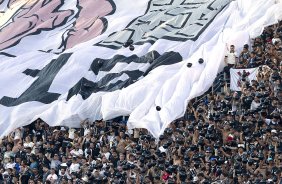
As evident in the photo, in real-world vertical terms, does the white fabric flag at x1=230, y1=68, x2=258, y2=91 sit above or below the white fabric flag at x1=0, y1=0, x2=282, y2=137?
above

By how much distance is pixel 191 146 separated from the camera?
127 feet

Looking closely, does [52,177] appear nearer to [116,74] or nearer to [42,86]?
[116,74]

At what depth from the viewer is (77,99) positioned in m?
45.4

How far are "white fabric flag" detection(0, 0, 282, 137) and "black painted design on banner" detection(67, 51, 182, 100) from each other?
31mm

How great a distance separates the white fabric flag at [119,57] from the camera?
43531mm

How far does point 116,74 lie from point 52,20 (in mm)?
7337

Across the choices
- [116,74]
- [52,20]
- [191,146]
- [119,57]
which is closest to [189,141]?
[191,146]

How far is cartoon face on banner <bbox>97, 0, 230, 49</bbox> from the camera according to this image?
46719 mm

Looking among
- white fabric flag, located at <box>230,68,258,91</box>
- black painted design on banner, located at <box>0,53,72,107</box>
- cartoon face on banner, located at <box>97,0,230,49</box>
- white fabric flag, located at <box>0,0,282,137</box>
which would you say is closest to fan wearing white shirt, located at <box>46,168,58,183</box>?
white fabric flag, located at <box>0,0,282,137</box>

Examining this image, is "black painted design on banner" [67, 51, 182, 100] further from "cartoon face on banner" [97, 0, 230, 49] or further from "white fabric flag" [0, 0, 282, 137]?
"cartoon face on banner" [97, 0, 230, 49]

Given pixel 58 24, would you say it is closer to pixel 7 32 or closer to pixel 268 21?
pixel 7 32

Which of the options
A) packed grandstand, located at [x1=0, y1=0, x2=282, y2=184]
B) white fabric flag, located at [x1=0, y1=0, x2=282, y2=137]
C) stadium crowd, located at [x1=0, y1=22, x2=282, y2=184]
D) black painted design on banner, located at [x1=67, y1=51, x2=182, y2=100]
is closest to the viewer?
stadium crowd, located at [x1=0, y1=22, x2=282, y2=184]

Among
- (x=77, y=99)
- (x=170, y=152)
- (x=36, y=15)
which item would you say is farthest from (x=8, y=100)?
(x=170, y=152)

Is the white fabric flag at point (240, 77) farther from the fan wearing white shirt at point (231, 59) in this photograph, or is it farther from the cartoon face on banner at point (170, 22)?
the cartoon face on banner at point (170, 22)
